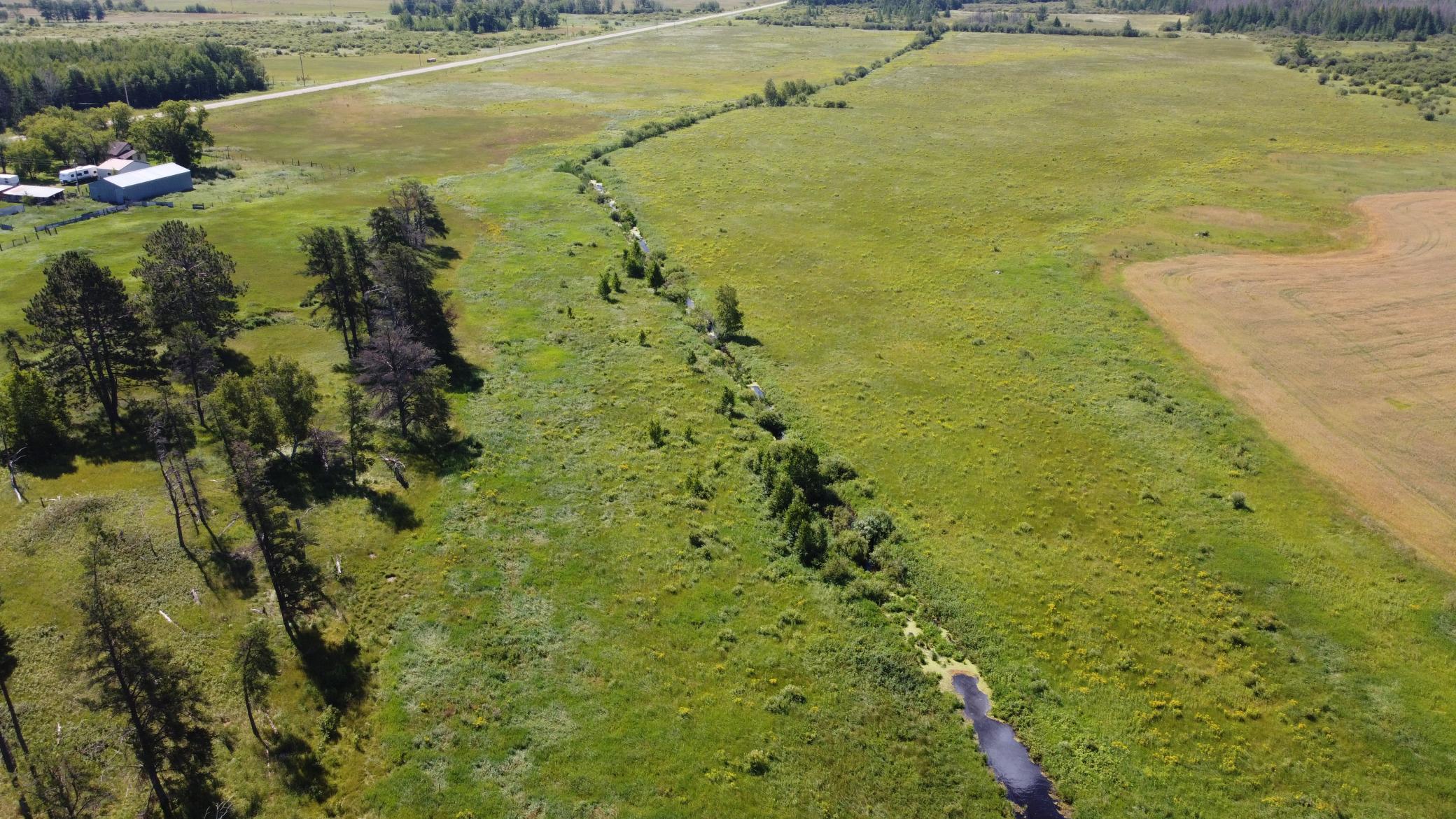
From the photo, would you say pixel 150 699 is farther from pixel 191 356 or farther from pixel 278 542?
pixel 191 356

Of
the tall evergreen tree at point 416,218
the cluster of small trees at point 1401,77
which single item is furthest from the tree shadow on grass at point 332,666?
the cluster of small trees at point 1401,77

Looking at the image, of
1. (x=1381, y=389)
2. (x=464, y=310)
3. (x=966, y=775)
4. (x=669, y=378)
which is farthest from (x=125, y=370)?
(x=1381, y=389)

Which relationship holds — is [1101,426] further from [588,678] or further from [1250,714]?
[588,678]

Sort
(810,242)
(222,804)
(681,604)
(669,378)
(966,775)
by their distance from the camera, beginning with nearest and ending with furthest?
(222,804) < (966,775) < (681,604) < (669,378) < (810,242)

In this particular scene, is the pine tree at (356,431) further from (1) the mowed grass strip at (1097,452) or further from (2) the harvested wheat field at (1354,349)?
(2) the harvested wheat field at (1354,349)

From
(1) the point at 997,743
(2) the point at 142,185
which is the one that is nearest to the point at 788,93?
(2) the point at 142,185

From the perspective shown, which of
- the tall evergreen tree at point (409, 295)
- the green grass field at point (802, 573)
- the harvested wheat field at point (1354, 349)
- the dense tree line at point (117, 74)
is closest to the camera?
the green grass field at point (802, 573)
